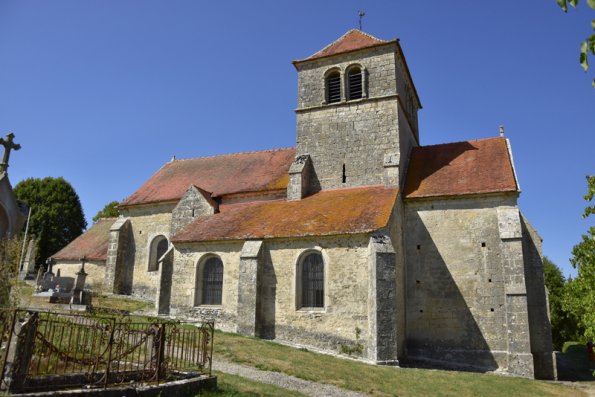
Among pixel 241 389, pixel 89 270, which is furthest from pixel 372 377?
pixel 89 270

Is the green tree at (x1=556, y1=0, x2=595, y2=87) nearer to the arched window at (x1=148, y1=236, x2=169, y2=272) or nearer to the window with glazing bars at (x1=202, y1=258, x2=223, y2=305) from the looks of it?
the window with glazing bars at (x1=202, y1=258, x2=223, y2=305)

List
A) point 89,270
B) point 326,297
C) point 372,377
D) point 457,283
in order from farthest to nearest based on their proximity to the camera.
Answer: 1. point 89,270
2. point 457,283
3. point 326,297
4. point 372,377

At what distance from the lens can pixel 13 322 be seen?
634cm

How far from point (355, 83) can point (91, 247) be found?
19534 millimetres

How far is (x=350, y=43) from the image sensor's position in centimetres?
2317

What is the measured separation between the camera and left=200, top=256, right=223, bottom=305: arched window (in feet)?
62.8

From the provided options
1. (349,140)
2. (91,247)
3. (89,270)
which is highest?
(349,140)

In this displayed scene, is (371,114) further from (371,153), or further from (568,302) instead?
(568,302)

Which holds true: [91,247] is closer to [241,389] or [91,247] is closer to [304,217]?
[304,217]

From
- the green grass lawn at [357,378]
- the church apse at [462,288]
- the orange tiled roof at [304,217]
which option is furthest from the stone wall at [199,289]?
the church apse at [462,288]

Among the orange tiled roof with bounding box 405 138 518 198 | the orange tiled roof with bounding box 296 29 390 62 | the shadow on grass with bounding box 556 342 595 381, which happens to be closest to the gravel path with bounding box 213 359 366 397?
the orange tiled roof with bounding box 405 138 518 198

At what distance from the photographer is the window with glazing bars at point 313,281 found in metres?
17.3

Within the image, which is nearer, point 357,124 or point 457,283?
point 457,283

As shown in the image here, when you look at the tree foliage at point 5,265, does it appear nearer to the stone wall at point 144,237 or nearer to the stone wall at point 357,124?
the stone wall at point 357,124
